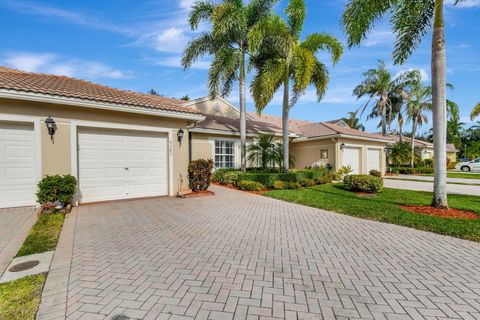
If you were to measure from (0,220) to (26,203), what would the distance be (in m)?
1.44

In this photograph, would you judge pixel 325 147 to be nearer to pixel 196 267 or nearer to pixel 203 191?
pixel 203 191

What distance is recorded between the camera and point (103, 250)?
14.3 feet

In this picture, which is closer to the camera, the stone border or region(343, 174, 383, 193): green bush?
the stone border

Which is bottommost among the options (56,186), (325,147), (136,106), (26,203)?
(26,203)

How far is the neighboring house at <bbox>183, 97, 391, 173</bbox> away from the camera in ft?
47.7

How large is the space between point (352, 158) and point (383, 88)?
1258 centimetres

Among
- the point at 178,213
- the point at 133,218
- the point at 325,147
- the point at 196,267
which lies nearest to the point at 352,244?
the point at 196,267

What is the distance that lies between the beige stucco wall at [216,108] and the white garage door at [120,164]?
9.07 metres

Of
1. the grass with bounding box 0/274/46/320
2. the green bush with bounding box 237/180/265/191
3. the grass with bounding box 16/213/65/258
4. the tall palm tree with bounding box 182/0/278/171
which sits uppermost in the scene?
the tall palm tree with bounding box 182/0/278/171

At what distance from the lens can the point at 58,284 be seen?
10.5ft

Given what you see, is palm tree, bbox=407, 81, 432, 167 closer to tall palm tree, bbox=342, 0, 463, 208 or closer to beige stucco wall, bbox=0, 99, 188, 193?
tall palm tree, bbox=342, 0, 463, 208

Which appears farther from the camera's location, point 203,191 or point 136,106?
point 203,191

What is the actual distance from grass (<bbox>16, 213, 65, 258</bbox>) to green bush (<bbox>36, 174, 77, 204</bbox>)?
0.54 metres

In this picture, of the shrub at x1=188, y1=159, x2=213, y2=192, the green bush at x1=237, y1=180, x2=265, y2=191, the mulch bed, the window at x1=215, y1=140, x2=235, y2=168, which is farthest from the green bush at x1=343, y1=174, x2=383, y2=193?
the window at x1=215, y1=140, x2=235, y2=168
